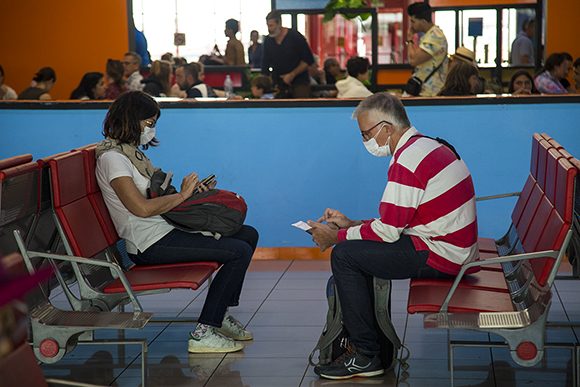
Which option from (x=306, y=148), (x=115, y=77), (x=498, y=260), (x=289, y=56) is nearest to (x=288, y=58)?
(x=289, y=56)

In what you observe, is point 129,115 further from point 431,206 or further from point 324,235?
point 431,206

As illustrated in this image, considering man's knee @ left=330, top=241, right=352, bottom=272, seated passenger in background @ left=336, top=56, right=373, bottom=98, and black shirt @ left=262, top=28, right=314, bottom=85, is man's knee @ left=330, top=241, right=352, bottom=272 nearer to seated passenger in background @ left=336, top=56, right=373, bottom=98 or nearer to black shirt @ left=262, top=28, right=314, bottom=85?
seated passenger in background @ left=336, top=56, right=373, bottom=98

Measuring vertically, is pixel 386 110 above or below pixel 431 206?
above

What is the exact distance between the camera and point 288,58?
31.4ft

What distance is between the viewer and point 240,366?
14.9ft

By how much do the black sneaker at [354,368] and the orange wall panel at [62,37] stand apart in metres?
10.9

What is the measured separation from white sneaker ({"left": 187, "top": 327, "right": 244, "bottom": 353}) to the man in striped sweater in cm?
62

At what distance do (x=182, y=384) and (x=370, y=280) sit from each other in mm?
898

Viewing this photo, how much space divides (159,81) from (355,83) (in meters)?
2.19

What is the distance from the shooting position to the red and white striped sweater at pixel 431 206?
4105mm

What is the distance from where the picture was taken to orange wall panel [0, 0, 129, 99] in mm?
14609

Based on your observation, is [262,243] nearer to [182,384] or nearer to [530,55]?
[182,384]

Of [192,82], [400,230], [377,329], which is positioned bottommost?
[377,329]

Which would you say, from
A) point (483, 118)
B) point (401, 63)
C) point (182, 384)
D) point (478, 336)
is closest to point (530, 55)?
point (401, 63)
